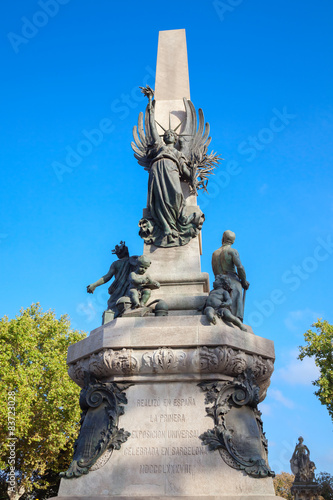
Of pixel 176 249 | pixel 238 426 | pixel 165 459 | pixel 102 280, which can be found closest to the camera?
pixel 165 459

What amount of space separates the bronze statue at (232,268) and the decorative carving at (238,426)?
1491 mm

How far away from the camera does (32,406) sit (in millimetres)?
23906

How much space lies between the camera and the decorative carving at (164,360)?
7.26 meters

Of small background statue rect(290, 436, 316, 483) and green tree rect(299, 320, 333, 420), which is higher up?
green tree rect(299, 320, 333, 420)

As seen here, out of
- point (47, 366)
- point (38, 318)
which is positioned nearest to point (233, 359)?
point (47, 366)

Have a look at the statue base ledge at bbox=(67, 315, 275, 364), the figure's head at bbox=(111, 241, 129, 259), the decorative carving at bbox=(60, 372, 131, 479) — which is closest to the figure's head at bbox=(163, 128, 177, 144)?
the figure's head at bbox=(111, 241, 129, 259)

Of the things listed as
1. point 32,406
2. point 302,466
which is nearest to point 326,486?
point 302,466

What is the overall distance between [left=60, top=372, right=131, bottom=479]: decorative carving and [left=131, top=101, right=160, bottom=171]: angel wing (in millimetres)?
5463

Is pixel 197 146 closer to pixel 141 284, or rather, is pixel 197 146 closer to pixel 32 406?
pixel 141 284

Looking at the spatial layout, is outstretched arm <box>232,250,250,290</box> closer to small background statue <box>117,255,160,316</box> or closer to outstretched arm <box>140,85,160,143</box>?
small background statue <box>117,255,160,316</box>

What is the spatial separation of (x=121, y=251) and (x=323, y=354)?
61.7 feet

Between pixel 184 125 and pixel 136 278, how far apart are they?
15.2 feet

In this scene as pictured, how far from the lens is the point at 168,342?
7410 millimetres

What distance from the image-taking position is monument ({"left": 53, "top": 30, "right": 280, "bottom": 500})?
6.75 metres
